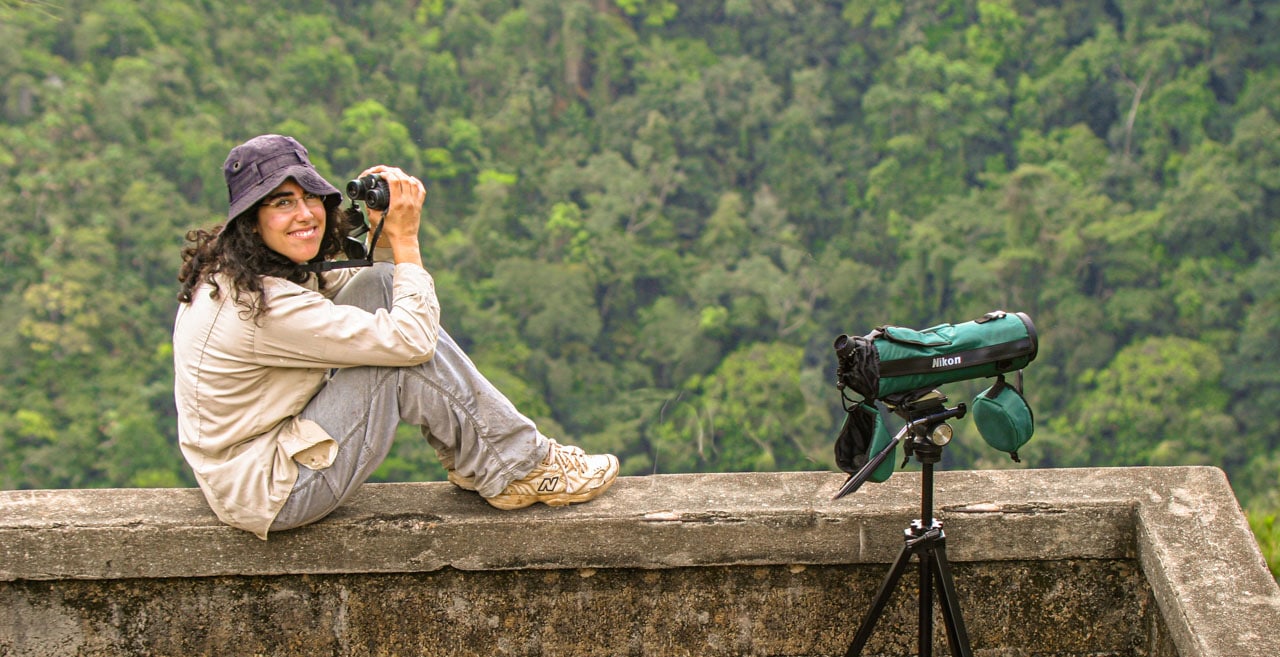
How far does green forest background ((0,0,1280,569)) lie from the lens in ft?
99.4

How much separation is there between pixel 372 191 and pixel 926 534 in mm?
1227

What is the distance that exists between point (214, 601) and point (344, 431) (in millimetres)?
444

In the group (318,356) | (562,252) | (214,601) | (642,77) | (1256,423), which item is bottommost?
(1256,423)

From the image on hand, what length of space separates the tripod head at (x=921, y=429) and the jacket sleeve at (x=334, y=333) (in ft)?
2.70

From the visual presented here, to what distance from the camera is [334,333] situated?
2342mm

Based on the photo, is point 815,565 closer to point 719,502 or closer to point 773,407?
point 719,502

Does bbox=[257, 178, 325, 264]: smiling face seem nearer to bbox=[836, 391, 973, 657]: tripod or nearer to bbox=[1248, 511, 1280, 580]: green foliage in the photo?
bbox=[836, 391, 973, 657]: tripod

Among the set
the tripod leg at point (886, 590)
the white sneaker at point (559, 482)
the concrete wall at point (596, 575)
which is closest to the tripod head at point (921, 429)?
the tripod leg at point (886, 590)

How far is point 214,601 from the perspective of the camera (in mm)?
→ 2498

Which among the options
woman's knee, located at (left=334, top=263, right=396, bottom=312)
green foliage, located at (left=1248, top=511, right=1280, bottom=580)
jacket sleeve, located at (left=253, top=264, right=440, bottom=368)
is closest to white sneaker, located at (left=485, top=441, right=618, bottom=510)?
jacket sleeve, located at (left=253, top=264, right=440, bottom=368)

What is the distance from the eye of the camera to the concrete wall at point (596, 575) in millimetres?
2461

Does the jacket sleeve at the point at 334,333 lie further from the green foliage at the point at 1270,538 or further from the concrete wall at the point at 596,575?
the green foliage at the point at 1270,538

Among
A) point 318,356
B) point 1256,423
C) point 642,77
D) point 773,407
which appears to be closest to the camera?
point 318,356

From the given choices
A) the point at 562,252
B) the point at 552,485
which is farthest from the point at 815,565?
the point at 562,252
